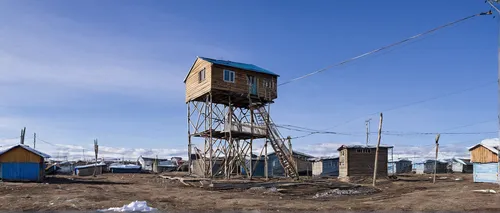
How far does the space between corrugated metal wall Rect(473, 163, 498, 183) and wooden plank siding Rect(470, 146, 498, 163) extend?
0.29 meters

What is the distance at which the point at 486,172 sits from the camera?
32625 mm

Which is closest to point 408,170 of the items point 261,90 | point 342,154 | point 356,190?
point 342,154

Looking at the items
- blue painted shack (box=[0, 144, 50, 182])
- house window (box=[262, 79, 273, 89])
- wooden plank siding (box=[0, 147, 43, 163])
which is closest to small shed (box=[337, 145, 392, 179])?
house window (box=[262, 79, 273, 89])

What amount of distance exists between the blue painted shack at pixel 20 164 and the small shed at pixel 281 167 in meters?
32.2

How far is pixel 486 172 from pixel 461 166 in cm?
4676

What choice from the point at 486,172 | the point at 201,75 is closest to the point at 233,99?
the point at 201,75

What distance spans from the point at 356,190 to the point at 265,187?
6.32m

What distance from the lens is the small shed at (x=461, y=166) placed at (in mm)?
74375

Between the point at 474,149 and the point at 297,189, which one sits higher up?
the point at 474,149

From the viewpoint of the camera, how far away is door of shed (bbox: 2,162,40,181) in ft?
115

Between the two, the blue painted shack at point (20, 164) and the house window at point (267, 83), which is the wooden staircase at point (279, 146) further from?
the blue painted shack at point (20, 164)

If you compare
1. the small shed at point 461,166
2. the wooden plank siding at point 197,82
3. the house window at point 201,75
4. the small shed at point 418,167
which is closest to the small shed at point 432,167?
the small shed at point 418,167

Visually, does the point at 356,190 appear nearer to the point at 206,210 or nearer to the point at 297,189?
the point at 297,189

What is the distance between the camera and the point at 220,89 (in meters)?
39.4
